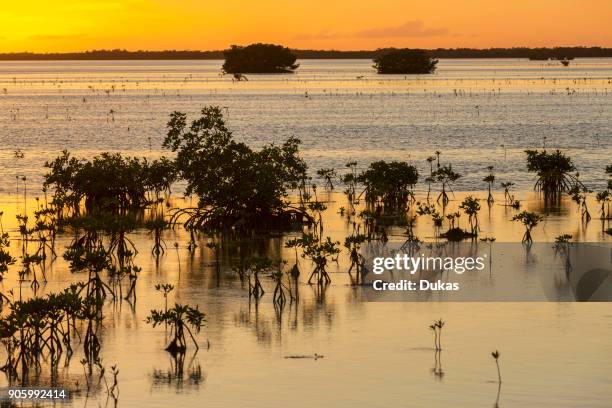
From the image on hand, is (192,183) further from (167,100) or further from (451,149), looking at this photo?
(167,100)

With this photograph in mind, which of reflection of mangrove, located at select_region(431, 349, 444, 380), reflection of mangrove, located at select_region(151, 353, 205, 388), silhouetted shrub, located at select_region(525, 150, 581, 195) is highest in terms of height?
silhouetted shrub, located at select_region(525, 150, 581, 195)

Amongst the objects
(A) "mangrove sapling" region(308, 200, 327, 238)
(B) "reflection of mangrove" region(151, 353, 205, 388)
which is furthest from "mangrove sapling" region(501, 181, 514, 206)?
(B) "reflection of mangrove" region(151, 353, 205, 388)

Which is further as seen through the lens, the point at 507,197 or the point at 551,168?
the point at 551,168

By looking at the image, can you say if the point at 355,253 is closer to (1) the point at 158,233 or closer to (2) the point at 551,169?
(1) the point at 158,233

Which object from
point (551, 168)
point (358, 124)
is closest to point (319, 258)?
point (551, 168)

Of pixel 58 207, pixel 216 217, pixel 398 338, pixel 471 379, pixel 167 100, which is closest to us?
pixel 471 379

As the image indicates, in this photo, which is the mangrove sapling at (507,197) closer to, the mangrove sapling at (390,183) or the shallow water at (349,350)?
the mangrove sapling at (390,183)

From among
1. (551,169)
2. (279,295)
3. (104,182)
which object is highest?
(551,169)

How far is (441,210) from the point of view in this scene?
42.2 m

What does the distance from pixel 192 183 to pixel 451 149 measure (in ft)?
126

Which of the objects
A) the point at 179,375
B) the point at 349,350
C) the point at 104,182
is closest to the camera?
the point at 179,375

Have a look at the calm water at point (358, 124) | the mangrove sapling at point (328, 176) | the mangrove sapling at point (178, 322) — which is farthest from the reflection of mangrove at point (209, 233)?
the calm water at point (358, 124)

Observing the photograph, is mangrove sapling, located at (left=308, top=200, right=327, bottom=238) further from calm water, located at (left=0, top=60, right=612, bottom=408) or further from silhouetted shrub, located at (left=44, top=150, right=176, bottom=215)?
silhouetted shrub, located at (left=44, top=150, right=176, bottom=215)

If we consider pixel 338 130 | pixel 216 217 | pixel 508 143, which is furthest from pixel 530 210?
pixel 338 130
